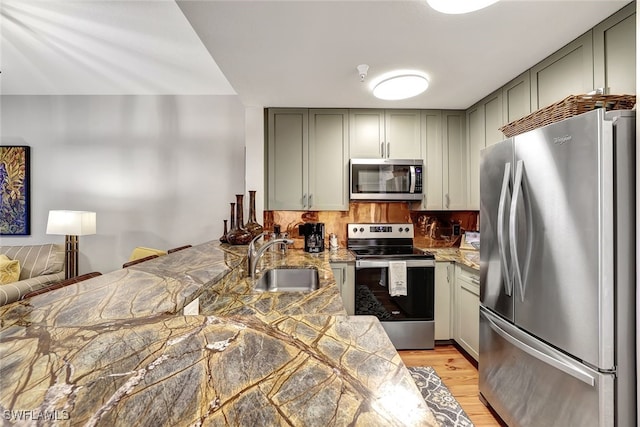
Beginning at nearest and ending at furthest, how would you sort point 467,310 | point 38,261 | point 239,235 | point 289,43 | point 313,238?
point 289,43 < point 239,235 < point 467,310 < point 313,238 < point 38,261

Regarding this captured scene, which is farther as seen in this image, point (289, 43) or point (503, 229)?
point (289, 43)

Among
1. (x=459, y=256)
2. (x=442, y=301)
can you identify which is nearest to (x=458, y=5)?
(x=459, y=256)

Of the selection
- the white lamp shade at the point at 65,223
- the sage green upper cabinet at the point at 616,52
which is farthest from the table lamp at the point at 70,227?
the sage green upper cabinet at the point at 616,52

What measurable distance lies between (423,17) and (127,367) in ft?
6.12

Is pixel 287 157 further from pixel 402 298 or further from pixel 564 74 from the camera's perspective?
pixel 564 74

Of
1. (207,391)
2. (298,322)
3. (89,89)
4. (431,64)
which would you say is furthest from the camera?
(89,89)

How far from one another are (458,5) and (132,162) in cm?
350

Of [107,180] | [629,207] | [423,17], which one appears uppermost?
[423,17]

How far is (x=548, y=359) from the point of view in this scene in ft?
4.12

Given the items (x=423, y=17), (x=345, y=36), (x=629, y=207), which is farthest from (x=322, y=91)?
(x=629, y=207)

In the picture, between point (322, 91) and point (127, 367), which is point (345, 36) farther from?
point (127, 367)

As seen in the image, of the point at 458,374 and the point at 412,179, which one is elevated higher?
the point at 412,179

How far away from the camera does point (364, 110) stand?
2.85 metres

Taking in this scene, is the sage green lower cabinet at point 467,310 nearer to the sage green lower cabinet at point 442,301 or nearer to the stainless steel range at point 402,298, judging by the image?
the sage green lower cabinet at point 442,301
